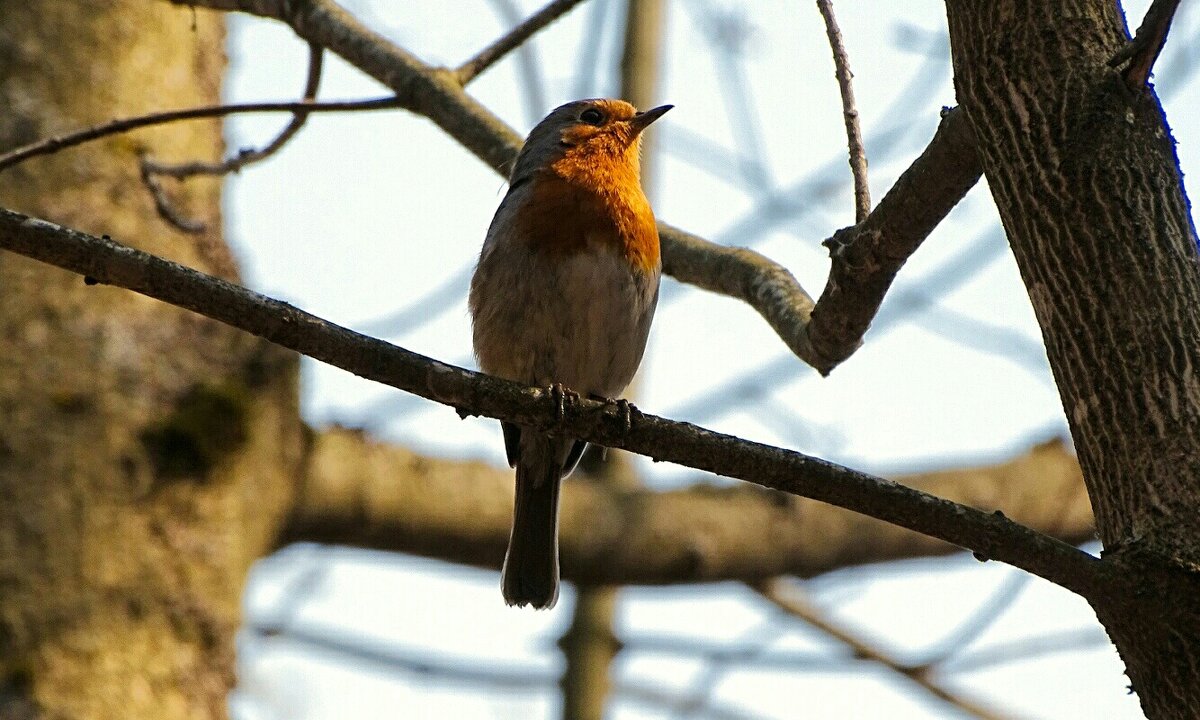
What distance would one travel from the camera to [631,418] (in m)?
2.77

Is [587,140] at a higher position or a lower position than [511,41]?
higher

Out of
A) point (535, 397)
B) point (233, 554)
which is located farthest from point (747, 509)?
point (535, 397)

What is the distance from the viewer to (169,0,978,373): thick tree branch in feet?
9.86

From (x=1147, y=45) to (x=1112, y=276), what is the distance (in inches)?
17.3

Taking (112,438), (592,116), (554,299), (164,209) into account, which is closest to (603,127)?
(592,116)

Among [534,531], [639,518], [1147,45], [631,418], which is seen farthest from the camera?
[639,518]

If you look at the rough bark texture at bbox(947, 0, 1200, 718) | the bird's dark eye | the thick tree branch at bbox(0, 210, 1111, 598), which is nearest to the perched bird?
the bird's dark eye

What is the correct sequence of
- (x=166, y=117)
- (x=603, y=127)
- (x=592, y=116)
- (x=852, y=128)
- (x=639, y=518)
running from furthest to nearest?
(x=639, y=518) → (x=592, y=116) → (x=603, y=127) → (x=166, y=117) → (x=852, y=128)

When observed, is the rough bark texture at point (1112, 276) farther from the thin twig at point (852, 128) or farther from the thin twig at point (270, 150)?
the thin twig at point (270, 150)

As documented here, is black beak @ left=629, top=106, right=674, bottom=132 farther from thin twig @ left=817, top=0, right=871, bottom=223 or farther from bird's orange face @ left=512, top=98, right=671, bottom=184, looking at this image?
thin twig @ left=817, top=0, right=871, bottom=223

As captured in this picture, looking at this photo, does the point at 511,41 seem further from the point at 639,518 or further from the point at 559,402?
the point at 639,518

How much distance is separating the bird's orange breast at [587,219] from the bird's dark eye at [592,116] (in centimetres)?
80

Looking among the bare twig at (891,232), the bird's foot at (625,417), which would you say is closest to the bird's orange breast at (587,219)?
the bare twig at (891,232)

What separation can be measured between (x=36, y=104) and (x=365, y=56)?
183cm
